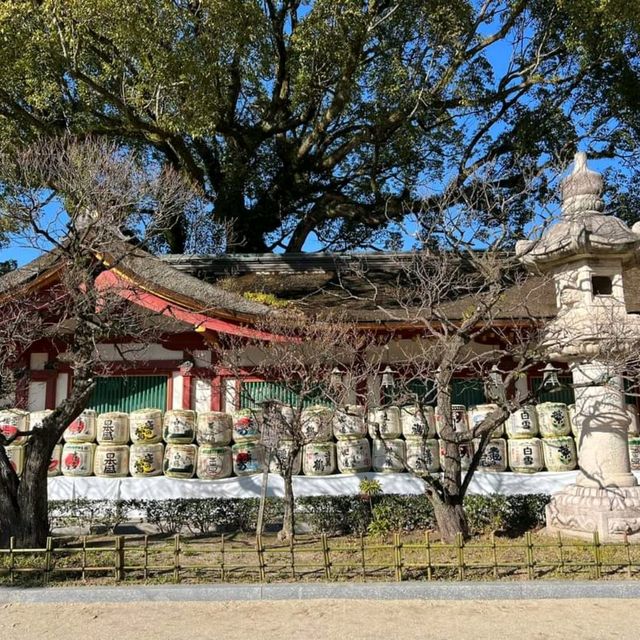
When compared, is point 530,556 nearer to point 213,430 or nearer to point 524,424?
point 524,424

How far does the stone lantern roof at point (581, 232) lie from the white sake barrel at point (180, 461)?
533cm

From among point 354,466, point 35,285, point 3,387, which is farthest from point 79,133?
point 354,466

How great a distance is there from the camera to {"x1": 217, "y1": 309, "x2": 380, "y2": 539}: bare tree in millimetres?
7270

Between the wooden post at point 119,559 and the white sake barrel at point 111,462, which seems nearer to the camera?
the wooden post at point 119,559

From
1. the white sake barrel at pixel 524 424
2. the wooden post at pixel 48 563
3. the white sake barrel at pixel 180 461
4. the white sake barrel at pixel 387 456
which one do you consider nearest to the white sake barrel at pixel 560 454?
the white sake barrel at pixel 524 424

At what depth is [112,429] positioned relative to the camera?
886 cm

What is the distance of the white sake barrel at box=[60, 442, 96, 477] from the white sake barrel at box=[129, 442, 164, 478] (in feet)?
1.96

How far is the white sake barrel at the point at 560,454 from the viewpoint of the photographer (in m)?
8.48

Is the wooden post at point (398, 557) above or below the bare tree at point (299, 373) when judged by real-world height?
below

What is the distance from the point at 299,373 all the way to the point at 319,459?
1.57 m

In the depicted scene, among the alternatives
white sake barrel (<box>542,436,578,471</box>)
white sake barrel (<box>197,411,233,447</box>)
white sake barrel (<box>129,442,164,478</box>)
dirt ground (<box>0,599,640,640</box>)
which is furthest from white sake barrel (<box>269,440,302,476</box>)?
white sake barrel (<box>542,436,578,471</box>)

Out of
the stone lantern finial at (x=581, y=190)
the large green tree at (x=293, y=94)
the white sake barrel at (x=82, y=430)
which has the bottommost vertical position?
the white sake barrel at (x=82, y=430)

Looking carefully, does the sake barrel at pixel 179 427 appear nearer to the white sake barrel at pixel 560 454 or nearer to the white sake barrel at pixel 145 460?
the white sake barrel at pixel 145 460

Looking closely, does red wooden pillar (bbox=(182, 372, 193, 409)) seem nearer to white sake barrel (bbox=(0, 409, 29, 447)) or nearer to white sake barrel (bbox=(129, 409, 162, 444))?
white sake barrel (bbox=(129, 409, 162, 444))
